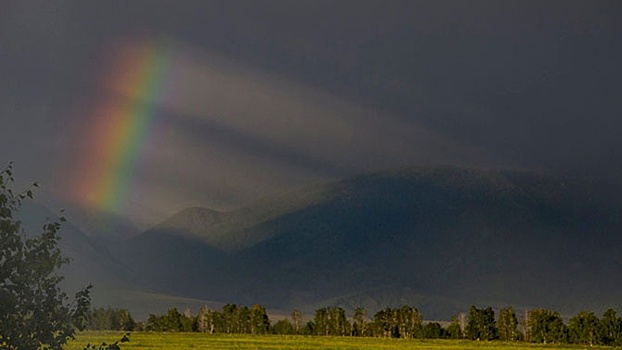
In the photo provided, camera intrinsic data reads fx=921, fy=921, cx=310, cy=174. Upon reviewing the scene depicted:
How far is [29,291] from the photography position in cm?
1611

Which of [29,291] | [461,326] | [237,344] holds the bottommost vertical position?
[29,291]

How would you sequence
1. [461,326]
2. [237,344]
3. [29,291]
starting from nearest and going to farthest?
1. [29,291]
2. [237,344]
3. [461,326]

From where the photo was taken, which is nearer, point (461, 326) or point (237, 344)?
point (237, 344)

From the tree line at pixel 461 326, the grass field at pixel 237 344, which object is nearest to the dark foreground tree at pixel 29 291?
the grass field at pixel 237 344

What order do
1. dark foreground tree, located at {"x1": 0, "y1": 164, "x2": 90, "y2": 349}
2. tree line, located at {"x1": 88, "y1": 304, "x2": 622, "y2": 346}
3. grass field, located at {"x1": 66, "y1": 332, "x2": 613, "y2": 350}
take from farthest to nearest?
tree line, located at {"x1": 88, "y1": 304, "x2": 622, "y2": 346} < grass field, located at {"x1": 66, "y1": 332, "x2": 613, "y2": 350} < dark foreground tree, located at {"x1": 0, "y1": 164, "x2": 90, "y2": 349}

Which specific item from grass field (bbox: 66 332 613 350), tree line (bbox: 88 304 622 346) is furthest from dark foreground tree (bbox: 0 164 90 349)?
tree line (bbox: 88 304 622 346)

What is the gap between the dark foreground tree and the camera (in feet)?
51.7

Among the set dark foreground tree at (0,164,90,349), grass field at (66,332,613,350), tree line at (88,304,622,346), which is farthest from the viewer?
tree line at (88,304,622,346)

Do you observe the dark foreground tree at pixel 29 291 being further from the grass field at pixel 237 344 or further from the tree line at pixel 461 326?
the tree line at pixel 461 326

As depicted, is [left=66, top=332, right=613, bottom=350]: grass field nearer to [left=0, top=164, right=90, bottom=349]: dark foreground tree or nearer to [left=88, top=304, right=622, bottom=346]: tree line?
[left=88, top=304, right=622, bottom=346]: tree line

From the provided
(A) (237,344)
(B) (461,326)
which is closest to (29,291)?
(A) (237,344)

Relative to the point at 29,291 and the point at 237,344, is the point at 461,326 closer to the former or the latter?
the point at 237,344

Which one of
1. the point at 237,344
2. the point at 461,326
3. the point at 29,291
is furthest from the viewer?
the point at 461,326

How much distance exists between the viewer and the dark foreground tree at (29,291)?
15758mm
